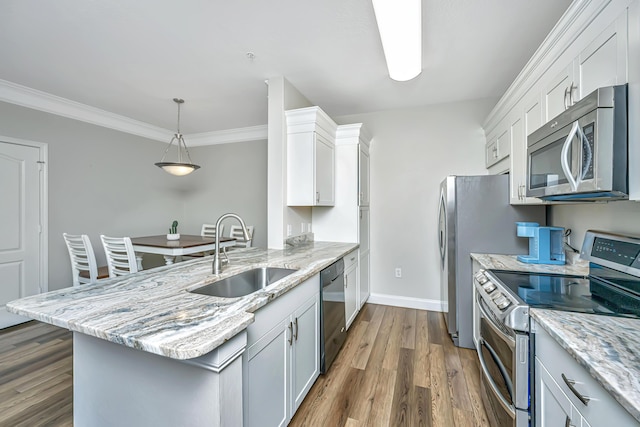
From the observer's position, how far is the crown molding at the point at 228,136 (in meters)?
4.59

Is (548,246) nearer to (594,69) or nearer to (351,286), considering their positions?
(594,69)

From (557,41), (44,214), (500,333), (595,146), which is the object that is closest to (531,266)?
(500,333)

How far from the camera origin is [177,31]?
2.03 m

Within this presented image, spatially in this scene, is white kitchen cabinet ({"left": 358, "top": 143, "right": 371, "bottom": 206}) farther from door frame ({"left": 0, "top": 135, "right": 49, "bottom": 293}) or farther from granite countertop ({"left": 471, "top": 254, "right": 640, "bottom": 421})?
door frame ({"left": 0, "top": 135, "right": 49, "bottom": 293})

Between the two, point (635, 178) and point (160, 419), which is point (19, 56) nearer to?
point (160, 419)

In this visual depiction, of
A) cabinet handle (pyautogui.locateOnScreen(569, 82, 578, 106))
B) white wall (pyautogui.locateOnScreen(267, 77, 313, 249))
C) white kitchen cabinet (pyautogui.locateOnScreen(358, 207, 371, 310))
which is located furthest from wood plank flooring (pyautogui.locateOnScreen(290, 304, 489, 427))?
cabinet handle (pyautogui.locateOnScreen(569, 82, 578, 106))

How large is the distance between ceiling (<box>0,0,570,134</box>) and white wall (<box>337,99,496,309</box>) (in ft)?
0.81

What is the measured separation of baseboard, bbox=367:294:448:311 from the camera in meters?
3.42

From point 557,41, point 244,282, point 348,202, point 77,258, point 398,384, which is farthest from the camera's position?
point 348,202

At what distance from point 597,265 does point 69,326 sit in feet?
8.34

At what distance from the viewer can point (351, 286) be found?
2.83m

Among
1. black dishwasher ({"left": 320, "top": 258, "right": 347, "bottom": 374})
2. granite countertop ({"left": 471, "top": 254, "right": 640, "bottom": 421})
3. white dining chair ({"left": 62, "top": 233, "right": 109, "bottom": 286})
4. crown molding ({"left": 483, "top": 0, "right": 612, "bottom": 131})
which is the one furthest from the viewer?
white dining chair ({"left": 62, "top": 233, "right": 109, "bottom": 286})

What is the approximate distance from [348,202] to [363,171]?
51 centimetres

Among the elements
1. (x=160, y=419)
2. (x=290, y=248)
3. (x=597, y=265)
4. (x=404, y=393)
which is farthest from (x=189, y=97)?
(x=597, y=265)
